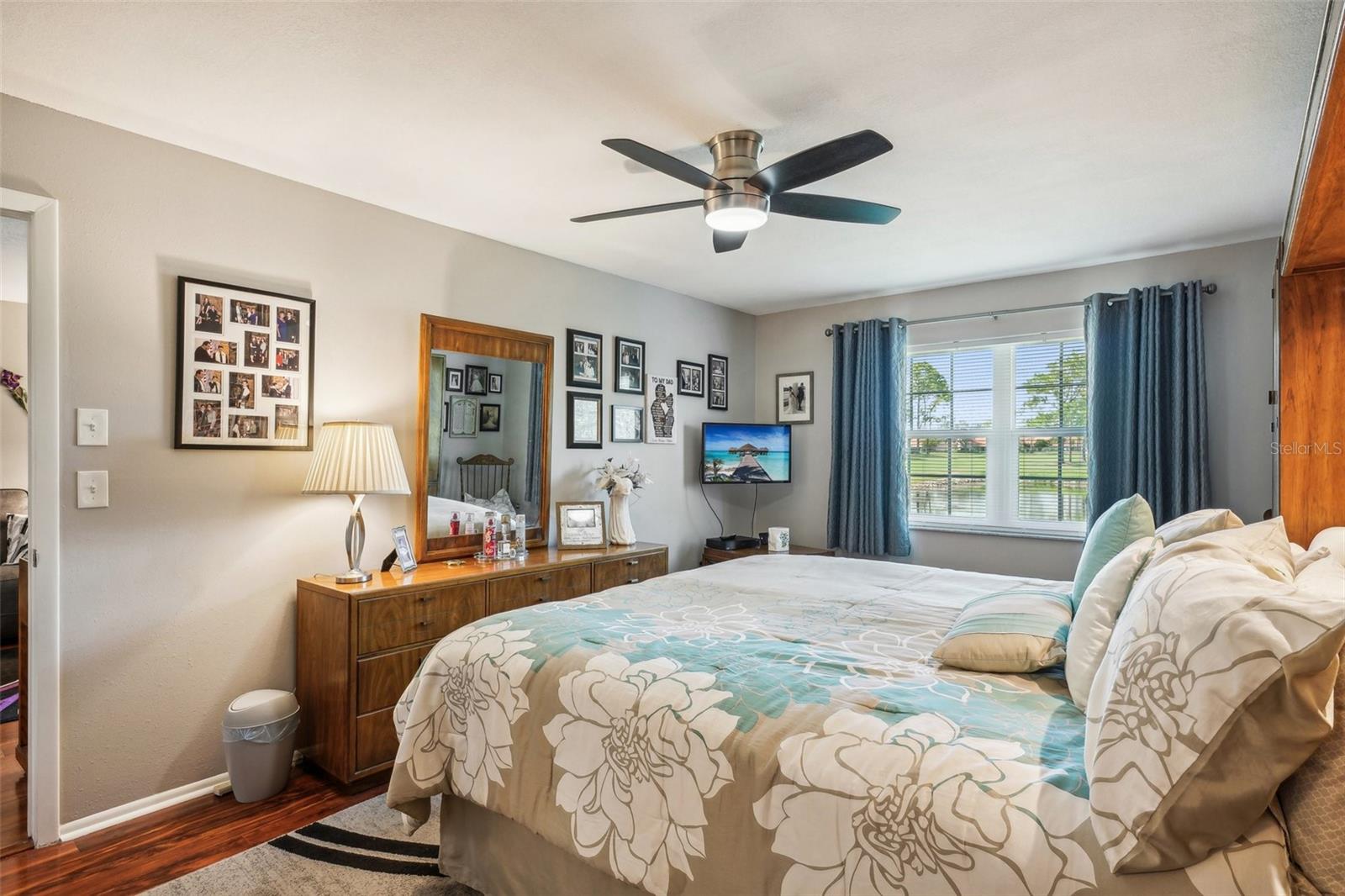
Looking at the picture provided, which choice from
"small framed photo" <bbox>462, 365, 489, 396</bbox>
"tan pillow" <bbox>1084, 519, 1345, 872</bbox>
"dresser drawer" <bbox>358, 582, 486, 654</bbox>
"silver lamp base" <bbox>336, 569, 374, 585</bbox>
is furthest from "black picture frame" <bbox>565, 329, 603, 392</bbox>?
"tan pillow" <bbox>1084, 519, 1345, 872</bbox>

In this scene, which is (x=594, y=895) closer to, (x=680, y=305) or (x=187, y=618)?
(x=187, y=618)

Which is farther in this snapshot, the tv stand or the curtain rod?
the tv stand

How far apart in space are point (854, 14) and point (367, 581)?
Answer: 2729 millimetres

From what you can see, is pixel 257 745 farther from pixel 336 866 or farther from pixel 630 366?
pixel 630 366

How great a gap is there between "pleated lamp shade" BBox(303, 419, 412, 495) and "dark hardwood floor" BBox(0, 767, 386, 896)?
1.21 m

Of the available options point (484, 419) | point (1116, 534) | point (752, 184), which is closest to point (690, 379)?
point (484, 419)

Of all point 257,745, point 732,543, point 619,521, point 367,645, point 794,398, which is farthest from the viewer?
point 794,398

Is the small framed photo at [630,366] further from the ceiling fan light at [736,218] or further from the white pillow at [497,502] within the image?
the ceiling fan light at [736,218]

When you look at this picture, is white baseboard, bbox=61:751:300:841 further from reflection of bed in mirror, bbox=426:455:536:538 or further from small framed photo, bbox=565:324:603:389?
small framed photo, bbox=565:324:603:389

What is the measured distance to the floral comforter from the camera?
112 cm

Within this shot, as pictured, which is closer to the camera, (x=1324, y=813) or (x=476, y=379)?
(x=1324, y=813)

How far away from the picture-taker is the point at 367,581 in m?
2.90

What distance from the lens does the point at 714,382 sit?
534cm

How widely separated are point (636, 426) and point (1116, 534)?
3164 mm
